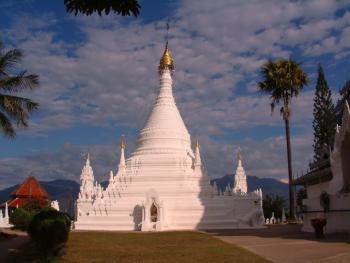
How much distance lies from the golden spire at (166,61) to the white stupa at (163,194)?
3.22 metres

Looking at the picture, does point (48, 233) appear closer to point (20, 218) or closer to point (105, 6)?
point (105, 6)

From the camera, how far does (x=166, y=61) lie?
54.2 metres

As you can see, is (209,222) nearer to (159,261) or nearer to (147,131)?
(147,131)

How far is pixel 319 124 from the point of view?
54.0 m

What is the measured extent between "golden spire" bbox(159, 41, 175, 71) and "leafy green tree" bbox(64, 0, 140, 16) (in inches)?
1786

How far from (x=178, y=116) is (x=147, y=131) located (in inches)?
153

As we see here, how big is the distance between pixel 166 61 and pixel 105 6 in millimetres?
45648

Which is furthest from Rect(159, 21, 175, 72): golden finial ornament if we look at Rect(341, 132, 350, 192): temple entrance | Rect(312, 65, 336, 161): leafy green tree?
Rect(341, 132, 350, 192): temple entrance

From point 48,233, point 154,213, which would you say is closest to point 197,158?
point 154,213

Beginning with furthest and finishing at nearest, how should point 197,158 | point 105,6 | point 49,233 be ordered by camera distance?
point 197,158 < point 49,233 < point 105,6

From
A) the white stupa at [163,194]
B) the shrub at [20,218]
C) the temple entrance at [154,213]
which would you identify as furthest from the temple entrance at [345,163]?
the shrub at [20,218]

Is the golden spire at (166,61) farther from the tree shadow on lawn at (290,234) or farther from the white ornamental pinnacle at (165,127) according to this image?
the tree shadow on lawn at (290,234)

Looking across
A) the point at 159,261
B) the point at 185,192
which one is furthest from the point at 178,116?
the point at 159,261

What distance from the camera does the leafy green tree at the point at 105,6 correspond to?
8.90 m
